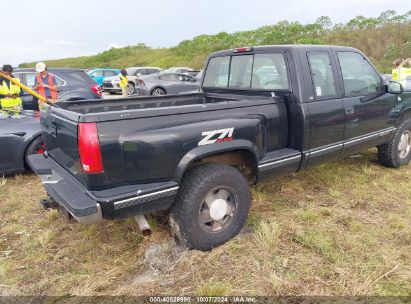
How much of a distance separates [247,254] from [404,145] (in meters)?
3.63

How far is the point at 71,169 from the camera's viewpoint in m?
3.02

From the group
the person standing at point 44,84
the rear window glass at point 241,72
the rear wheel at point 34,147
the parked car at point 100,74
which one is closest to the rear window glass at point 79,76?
the person standing at point 44,84

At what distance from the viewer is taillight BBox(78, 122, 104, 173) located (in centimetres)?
254

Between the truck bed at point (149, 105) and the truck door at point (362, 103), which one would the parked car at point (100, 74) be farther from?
the truck door at point (362, 103)

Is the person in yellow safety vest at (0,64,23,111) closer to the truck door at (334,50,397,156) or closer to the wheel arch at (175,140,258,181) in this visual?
the wheel arch at (175,140,258,181)

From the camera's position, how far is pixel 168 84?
14539 millimetres

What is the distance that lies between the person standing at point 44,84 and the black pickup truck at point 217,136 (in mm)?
3818

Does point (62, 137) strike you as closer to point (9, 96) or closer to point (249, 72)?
point (249, 72)

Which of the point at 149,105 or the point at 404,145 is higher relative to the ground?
the point at 149,105

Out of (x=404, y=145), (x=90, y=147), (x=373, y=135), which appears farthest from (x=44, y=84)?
(x=404, y=145)

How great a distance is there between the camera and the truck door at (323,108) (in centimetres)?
380

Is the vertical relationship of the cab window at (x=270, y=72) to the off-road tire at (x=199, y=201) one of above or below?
above

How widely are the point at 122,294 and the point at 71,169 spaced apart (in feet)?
3.65

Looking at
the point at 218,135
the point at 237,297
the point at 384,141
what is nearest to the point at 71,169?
the point at 218,135
